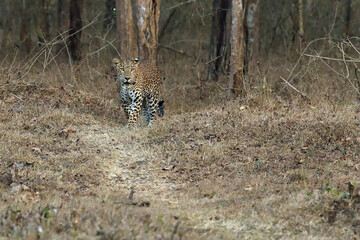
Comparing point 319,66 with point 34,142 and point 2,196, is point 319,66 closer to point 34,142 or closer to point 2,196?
point 34,142

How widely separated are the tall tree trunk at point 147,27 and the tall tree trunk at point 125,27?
0.55m

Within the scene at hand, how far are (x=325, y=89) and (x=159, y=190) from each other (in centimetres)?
537

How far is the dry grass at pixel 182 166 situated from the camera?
6.24m

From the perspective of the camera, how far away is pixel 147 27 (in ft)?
42.1

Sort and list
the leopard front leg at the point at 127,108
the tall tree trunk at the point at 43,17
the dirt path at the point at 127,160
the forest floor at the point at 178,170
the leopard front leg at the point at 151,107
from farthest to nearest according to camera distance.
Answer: the tall tree trunk at the point at 43,17
the leopard front leg at the point at 151,107
the leopard front leg at the point at 127,108
the dirt path at the point at 127,160
the forest floor at the point at 178,170

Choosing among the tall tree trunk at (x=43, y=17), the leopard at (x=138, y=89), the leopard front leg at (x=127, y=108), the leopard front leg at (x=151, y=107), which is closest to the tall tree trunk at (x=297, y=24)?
the leopard at (x=138, y=89)

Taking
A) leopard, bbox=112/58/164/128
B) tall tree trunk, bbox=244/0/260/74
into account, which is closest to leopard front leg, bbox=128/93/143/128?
leopard, bbox=112/58/164/128

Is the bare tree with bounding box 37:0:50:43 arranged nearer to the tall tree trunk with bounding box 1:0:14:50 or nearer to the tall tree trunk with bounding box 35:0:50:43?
the tall tree trunk with bounding box 35:0:50:43

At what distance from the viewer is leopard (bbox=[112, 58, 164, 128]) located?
1122 centimetres

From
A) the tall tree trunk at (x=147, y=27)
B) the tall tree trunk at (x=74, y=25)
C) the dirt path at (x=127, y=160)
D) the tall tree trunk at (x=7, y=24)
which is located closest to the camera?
the dirt path at (x=127, y=160)

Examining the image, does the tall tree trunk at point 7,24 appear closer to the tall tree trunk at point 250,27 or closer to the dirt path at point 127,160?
the tall tree trunk at point 250,27

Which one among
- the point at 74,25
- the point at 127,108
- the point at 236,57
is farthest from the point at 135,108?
the point at 74,25

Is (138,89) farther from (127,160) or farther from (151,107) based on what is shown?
(127,160)

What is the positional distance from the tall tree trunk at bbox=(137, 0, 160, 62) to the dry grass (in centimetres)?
127
